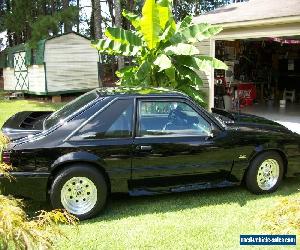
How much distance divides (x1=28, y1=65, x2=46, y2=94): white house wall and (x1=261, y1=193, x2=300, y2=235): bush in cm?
1715

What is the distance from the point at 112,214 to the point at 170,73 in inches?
192

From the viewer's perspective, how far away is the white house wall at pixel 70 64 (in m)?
18.6

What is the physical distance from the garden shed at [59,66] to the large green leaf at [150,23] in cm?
993

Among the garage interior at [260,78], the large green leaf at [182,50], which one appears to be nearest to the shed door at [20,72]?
the garage interior at [260,78]

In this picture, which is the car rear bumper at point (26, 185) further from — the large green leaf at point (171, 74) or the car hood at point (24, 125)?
the large green leaf at point (171, 74)

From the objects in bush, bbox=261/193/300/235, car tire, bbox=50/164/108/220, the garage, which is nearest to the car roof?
car tire, bbox=50/164/108/220

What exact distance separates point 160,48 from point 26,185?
228 inches

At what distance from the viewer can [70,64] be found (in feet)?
63.5

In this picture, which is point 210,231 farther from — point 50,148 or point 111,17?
point 111,17

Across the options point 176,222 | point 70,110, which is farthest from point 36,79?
point 176,222

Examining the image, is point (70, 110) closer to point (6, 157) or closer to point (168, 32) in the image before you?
point (6, 157)

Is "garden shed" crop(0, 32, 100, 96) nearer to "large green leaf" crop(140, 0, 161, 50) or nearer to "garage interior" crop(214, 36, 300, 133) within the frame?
"garage interior" crop(214, 36, 300, 133)

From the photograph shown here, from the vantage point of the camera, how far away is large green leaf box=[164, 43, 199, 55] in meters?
9.04

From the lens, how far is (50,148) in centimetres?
A: 502
